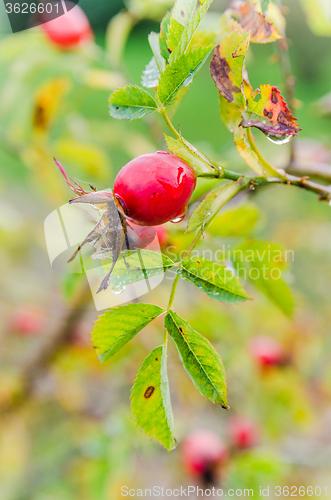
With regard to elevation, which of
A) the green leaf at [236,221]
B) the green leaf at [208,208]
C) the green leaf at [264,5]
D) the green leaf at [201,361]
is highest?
the green leaf at [264,5]

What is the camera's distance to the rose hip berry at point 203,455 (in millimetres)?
1522

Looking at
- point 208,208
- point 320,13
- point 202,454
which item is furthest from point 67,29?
point 202,454

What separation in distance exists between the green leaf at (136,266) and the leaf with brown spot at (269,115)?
198 millimetres

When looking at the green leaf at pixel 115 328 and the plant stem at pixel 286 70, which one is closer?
the green leaf at pixel 115 328

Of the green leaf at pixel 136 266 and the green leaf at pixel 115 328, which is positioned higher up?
the green leaf at pixel 136 266

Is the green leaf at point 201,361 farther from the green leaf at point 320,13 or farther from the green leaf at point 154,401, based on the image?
the green leaf at point 320,13

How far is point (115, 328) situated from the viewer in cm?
47

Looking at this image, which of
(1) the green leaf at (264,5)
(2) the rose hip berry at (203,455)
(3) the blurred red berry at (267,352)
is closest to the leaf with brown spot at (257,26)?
(1) the green leaf at (264,5)

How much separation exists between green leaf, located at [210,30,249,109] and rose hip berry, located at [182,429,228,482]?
Answer: 146cm

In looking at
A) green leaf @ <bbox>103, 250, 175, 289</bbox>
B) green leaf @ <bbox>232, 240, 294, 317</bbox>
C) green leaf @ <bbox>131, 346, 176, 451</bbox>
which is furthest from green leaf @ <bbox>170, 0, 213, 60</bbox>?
green leaf @ <bbox>232, 240, 294, 317</bbox>

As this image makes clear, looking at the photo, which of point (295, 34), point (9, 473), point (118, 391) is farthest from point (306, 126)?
point (9, 473)

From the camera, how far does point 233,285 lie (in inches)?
19.1

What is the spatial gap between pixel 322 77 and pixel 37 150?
7.43m

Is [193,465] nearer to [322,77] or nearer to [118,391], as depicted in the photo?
[118,391]
